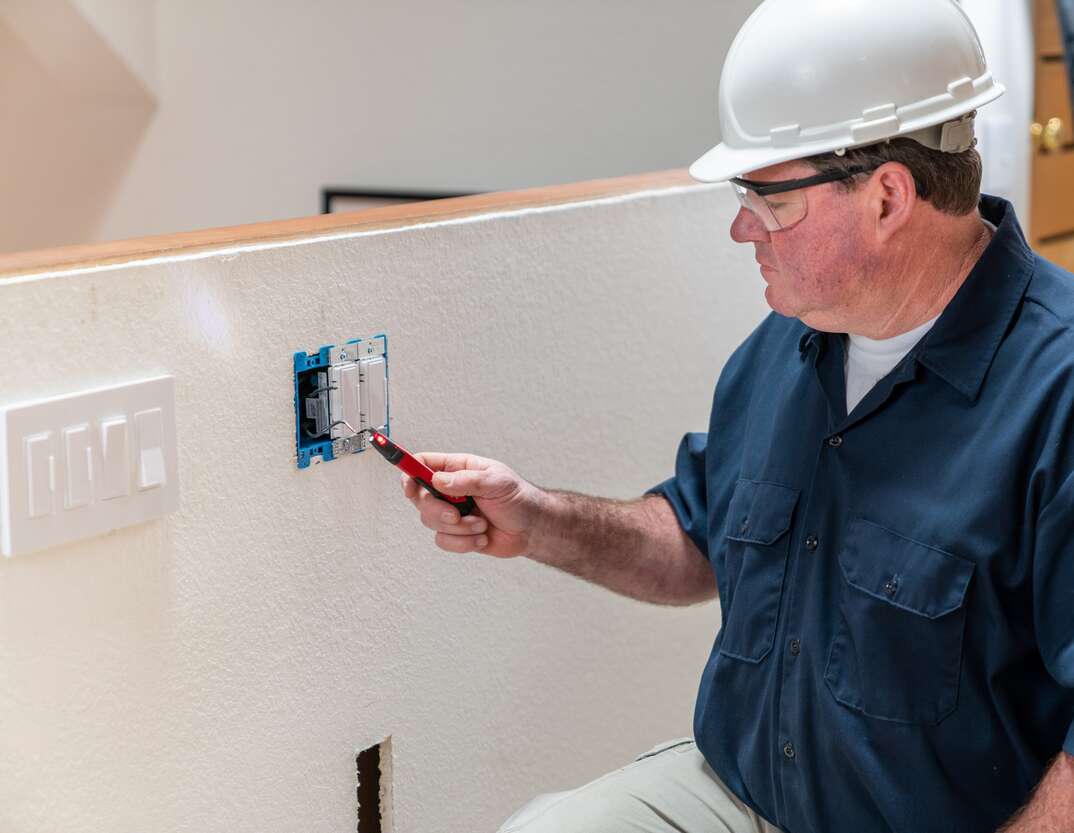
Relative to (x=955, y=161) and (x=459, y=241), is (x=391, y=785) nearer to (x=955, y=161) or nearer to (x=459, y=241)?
(x=459, y=241)

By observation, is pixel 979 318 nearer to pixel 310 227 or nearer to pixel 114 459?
pixel 310 227

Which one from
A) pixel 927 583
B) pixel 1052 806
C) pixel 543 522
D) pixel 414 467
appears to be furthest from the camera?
pixel 543 522

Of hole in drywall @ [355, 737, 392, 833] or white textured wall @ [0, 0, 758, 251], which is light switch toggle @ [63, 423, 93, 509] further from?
white textured wall @ [0, 0, 758, 251]

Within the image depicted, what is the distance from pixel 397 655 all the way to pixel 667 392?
1.90 feet

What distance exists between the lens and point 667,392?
187 centimetres

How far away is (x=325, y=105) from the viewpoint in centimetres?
270

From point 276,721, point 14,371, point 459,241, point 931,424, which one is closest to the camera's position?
point 14,371

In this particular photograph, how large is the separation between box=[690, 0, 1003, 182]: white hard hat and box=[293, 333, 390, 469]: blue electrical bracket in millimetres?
431

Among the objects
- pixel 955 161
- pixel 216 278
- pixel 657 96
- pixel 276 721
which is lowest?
pixel 276 721

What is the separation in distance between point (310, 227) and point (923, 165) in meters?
0.60

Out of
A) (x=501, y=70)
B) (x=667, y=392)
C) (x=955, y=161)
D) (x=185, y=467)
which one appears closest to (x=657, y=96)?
(x=501, y=70)

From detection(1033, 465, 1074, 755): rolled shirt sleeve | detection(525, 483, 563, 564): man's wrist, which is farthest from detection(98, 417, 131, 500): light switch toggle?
detection(1033, 465, 1074, 755): rolled shirt sleeve

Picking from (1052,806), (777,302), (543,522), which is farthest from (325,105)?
(1052,806)

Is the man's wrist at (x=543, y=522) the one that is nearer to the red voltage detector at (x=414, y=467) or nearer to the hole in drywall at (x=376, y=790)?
the red voltage detector at (x=414, y=467)
